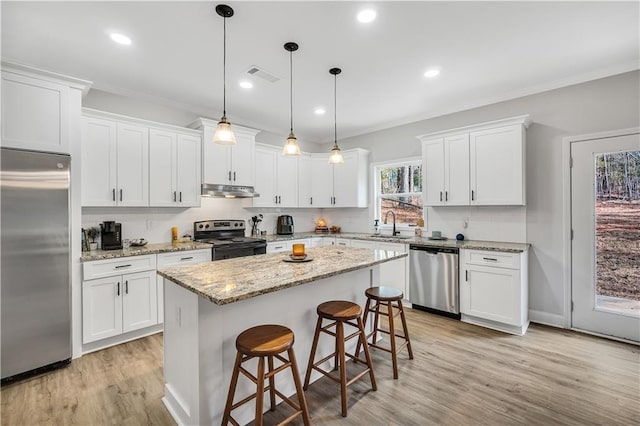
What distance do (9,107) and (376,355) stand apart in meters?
3.78

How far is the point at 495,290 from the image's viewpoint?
3.34 meters

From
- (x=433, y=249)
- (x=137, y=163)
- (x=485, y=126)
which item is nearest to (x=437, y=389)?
(x=433, y=249)

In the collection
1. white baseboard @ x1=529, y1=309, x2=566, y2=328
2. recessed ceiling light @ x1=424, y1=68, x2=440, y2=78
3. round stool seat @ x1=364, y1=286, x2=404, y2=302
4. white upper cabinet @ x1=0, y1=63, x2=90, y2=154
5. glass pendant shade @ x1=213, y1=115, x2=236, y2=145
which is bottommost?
white baseboard @ x1=529, y1=309, x2=566, y2=328

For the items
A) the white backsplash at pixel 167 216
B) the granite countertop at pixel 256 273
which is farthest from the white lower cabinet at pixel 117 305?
the granite countertop at pixel 256 273

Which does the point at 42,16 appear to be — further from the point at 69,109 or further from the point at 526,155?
the point at 526,155

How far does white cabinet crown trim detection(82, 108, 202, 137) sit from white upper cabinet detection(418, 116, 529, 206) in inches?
126

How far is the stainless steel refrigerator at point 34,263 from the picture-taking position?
233 centimetres

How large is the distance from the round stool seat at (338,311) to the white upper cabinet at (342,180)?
2951 millimetres

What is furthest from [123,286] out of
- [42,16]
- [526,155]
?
[526,155]

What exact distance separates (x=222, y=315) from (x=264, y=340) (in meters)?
0.31

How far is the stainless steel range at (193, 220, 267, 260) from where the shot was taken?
375 cm

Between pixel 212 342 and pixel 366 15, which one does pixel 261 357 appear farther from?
pixel 366 15

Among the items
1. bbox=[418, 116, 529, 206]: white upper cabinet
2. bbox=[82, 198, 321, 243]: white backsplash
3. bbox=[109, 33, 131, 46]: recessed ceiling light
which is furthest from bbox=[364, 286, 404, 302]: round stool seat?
bbox=[109, 33, 131, 46]: recessed ceiling light

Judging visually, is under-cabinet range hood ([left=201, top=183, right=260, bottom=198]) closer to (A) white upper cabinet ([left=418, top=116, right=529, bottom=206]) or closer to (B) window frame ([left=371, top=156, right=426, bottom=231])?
(B) window frame ([left=371, top=156, right=426, bottom=231])
